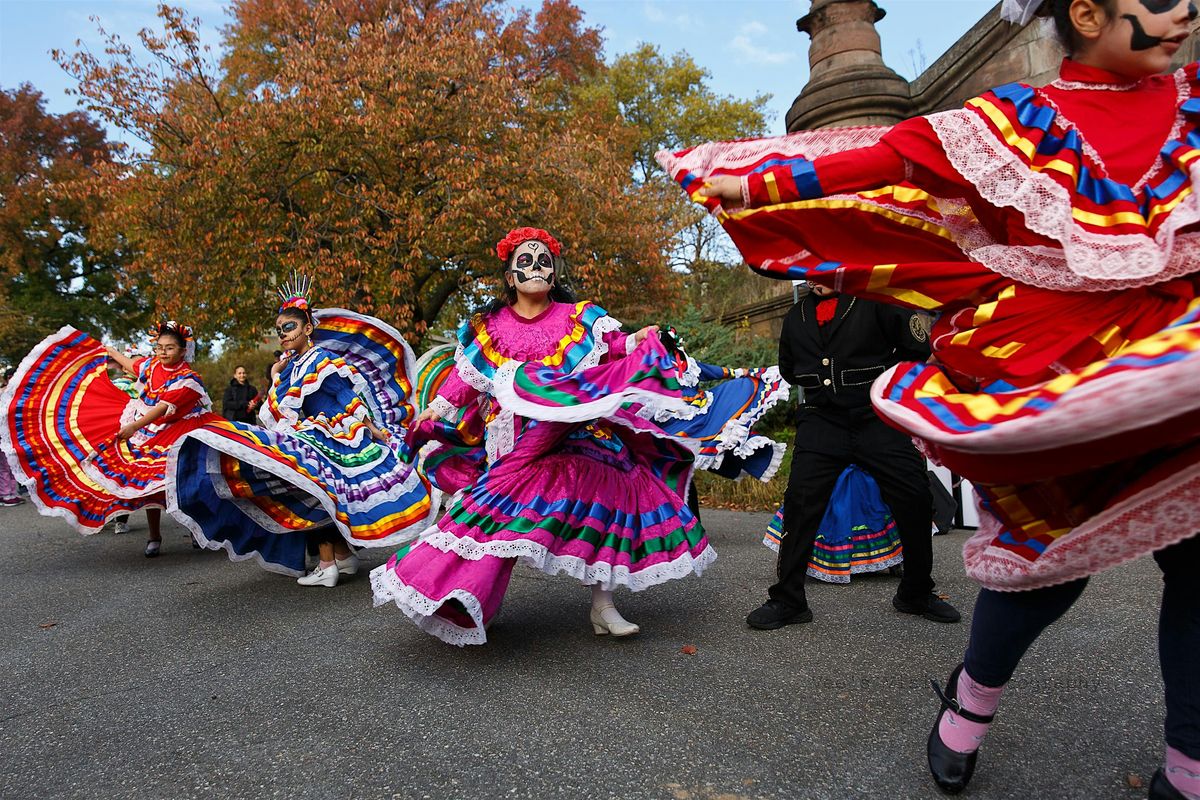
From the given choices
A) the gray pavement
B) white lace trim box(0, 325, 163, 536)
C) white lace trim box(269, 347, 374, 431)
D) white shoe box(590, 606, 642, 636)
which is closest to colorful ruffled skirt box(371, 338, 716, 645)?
white shoe box(590, 606, 642, 636)

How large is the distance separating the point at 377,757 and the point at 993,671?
1711mm

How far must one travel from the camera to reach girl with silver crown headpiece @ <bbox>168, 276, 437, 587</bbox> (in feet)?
14.8

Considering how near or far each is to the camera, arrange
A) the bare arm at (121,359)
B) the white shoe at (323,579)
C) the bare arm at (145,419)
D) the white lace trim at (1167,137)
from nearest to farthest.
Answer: the white lace trim at (1167,137)
the white shoe at (323,579)
the bare arm at (145,419)
the bare arm at (121,359)

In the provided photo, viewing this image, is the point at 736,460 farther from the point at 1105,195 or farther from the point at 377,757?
the point at 1105,195

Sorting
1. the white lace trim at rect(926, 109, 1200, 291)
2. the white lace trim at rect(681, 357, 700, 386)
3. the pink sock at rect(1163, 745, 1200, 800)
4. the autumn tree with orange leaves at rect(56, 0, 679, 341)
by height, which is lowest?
the pink sock at rect(1163, 745, 1200, 800)

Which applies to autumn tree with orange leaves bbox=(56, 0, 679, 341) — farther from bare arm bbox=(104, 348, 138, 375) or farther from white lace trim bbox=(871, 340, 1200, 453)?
white lace trim bbox=(871, 340, 1200, 453)

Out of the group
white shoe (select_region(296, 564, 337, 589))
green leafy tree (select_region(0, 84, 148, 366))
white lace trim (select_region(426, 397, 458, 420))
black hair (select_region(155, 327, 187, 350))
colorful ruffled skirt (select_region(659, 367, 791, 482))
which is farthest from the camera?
green leafy tree (select_region(0, 84, 148, 366))

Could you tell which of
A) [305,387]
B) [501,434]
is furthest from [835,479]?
[305,387]

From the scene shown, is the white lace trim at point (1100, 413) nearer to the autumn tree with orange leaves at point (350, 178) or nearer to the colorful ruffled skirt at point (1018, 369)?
the colorful ruffled skirt at point (1018, 369)

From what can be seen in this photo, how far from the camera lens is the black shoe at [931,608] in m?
3.53

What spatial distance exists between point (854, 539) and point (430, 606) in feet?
7.74

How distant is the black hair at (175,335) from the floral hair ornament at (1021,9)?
5.90 m

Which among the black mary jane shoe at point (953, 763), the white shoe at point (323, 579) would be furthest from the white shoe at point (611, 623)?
the white shoe at point (323, 579)

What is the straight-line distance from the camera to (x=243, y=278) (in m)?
12.0
